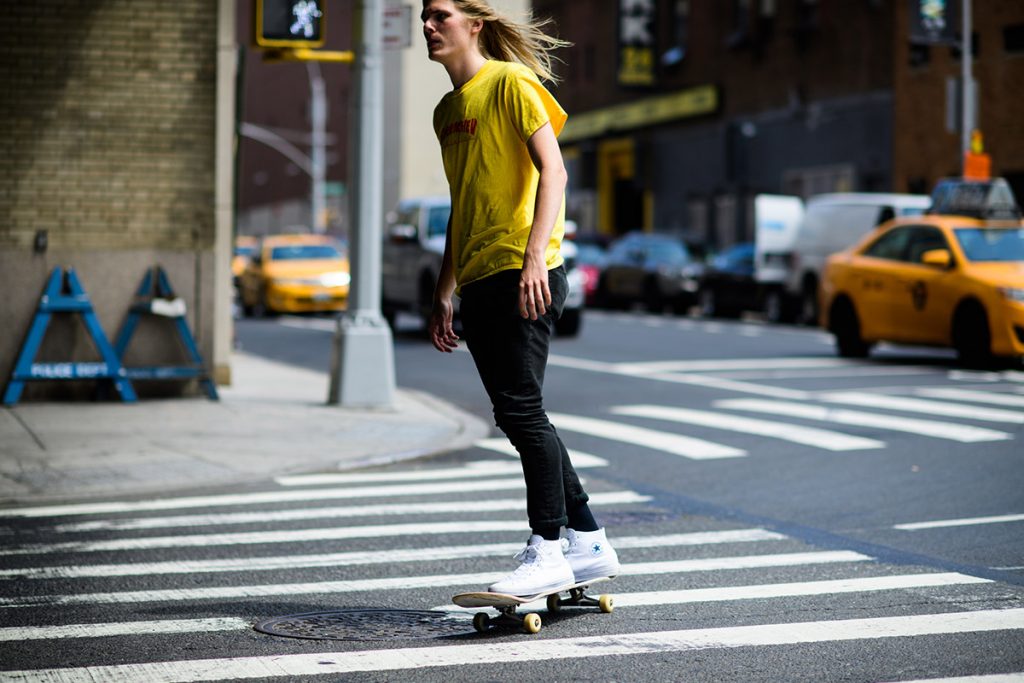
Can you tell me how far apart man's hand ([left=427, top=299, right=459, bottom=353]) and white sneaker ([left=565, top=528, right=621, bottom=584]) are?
811 mm

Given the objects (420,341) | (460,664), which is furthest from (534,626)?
(420,341)

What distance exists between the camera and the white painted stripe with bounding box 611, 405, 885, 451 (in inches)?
456

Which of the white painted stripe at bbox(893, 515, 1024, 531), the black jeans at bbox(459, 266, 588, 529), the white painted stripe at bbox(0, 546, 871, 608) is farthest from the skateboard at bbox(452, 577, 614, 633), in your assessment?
the white painted stripe at bbox(893, 515, 1024, 531)

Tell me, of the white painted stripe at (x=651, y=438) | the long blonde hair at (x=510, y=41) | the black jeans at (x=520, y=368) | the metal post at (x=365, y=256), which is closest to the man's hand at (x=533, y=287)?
the black jeans at (x=520, y=368)

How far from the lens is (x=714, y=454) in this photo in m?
11.2

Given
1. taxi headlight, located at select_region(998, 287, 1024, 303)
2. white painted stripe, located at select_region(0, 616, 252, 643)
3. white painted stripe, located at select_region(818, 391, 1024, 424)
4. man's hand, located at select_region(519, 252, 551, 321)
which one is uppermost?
man's hand, located at select_region(519, 252, 551, 321)

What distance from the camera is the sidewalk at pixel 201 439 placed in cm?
995

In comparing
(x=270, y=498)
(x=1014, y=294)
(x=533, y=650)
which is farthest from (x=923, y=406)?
(x=533, y=650)

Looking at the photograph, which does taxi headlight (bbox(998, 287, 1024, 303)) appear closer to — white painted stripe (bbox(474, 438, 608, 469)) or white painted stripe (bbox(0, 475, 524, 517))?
white painted stripe (bbox(474, 438, 608, 469))

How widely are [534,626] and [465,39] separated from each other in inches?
77.5

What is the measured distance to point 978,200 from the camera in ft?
62.7

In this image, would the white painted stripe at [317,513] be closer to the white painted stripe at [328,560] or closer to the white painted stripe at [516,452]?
the white painted stripe at [328,560]

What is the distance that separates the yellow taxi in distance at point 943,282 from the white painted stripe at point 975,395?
1.91 meters

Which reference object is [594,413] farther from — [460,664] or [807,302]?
[807,302]
